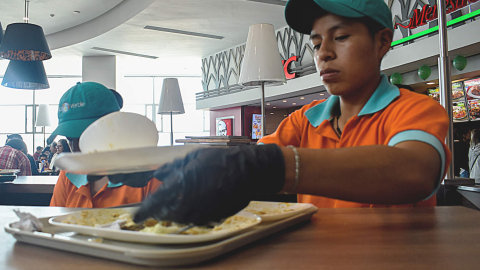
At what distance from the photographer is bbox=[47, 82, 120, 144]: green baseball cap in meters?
1.40

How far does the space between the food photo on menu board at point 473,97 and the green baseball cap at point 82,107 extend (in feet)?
19.8

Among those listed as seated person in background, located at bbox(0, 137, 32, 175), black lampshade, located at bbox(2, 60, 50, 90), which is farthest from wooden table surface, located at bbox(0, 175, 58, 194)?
seated person in background, located at bbox(0, 137, 32, 175)

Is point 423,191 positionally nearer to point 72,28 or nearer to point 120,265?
point 120,265

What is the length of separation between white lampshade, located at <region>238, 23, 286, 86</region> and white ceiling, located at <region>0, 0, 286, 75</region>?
495 centimetres

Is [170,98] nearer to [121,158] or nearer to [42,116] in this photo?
[121,158]

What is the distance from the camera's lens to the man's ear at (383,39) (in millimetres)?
1117

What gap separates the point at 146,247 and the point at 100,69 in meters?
11.2

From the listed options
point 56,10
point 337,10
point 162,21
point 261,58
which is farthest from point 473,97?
point 56,10

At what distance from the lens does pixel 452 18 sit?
5.32m

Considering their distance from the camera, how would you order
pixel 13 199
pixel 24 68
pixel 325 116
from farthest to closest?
pixel 24 68 → pixel 13 199 → pixel 325 116

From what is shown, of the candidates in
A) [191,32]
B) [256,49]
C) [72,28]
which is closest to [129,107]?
[72,28]

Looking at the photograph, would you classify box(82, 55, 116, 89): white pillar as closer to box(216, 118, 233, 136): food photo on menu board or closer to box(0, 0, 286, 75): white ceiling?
box(0, 0, 286, 75): white ceiling

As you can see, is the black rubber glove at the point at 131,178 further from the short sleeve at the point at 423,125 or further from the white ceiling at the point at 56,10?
the white ceiling at the point at 56,10

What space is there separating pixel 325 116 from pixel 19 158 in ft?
14.7
